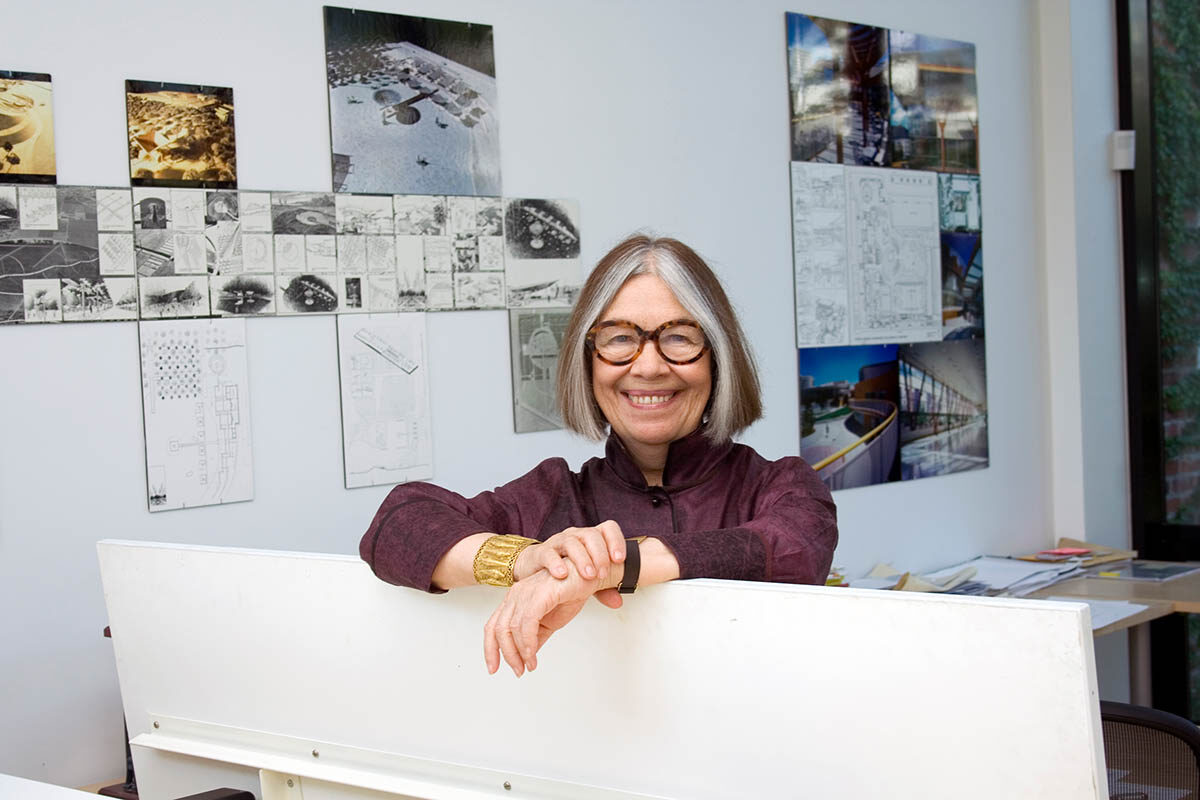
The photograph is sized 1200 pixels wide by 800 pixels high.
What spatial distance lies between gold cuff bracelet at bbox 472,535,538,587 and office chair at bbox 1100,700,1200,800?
44.6 inches

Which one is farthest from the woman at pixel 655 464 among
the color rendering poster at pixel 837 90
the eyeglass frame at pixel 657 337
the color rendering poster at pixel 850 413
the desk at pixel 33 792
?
the color rendering poster at pixel 837 90

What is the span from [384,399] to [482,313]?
30cm

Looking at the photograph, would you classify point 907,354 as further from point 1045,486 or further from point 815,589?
point 815,589

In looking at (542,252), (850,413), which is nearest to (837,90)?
(850,413)

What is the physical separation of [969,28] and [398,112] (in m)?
2.13

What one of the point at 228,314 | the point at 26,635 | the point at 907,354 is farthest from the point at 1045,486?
the point at 26,635

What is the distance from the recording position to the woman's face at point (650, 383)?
1.58 metres

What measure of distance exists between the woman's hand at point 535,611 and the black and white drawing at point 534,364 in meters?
1.51

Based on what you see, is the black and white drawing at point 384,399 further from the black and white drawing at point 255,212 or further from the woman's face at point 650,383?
the woman's face at point 650,383

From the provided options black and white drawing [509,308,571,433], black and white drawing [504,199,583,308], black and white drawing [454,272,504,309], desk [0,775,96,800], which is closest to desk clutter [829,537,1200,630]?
black and white drawing [509,308,571,433]

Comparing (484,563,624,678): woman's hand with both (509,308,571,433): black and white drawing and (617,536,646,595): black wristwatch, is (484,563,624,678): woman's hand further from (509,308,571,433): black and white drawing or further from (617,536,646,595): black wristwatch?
(509,308,571,433): black and white drawing

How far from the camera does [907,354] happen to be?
357cm

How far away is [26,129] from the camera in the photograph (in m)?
1.98

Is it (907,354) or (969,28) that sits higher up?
(969,28)
